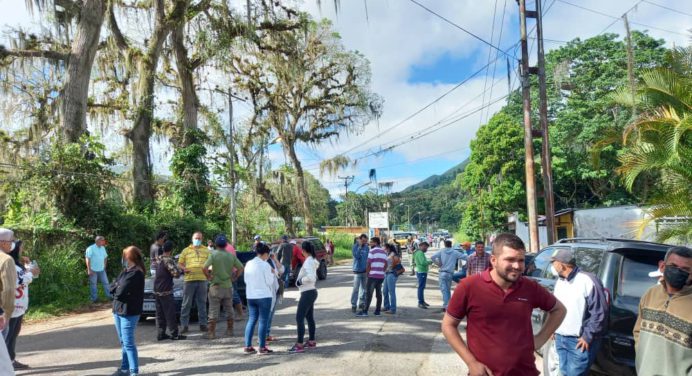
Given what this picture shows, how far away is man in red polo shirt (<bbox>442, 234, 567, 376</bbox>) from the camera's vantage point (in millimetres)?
3162

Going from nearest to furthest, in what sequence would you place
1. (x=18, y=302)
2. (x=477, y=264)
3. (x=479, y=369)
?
1. (x=479, y=369)
2. (x=18, y=302)
3. (x=477, y=264)

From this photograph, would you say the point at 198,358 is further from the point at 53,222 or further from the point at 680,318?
the point at 53,222

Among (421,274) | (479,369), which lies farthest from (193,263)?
(479,369)

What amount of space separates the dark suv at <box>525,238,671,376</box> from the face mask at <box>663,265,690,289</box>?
1.81 meters

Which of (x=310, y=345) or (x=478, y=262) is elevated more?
(x=478, y=262)

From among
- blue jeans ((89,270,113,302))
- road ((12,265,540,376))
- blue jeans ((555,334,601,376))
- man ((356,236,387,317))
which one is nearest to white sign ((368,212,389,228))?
blue jeans ((89,270,113,302))

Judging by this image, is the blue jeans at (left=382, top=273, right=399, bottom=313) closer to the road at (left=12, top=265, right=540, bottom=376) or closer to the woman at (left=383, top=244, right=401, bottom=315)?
the woman at (left=383, top=244, right=401, bottom=315)

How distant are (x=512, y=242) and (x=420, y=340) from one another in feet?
20.9

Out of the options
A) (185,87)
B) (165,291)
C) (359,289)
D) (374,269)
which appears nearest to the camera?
(165,291)

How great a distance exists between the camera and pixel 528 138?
1462cm

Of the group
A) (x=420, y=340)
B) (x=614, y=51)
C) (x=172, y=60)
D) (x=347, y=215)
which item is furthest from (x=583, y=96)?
(x=347, y=215)

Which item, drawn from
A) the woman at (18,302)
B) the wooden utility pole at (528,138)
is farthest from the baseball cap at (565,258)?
the wooden utility pole at (528,138)

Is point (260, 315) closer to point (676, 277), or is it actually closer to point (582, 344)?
point (582, 344)

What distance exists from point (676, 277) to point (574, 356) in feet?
6.13
